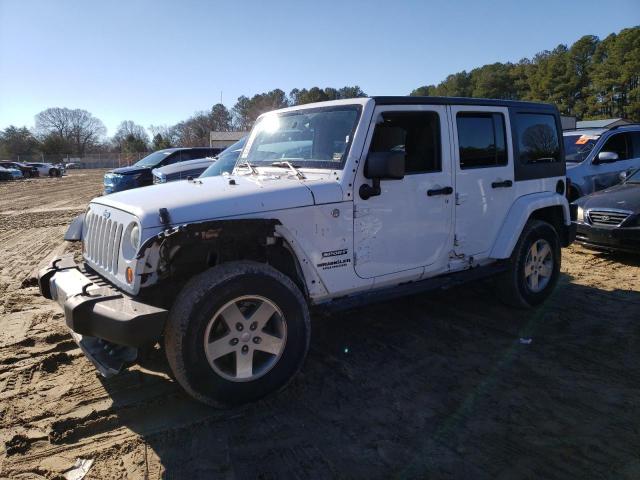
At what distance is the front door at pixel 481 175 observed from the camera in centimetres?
434

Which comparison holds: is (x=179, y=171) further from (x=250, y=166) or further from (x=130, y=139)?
(x=130, y=139)

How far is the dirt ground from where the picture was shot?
2627 millimetres

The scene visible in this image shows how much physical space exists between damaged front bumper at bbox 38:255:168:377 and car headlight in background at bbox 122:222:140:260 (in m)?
0.27

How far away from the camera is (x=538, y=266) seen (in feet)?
17.0

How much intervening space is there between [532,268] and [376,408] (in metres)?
2.84

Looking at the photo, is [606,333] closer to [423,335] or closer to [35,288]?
[423,335]

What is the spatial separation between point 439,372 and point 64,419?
8.83ft

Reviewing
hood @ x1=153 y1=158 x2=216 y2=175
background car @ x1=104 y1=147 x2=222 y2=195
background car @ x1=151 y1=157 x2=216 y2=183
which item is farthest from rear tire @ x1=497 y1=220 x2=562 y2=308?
background car @ x1=104 y1=147 x2=222 y2=195

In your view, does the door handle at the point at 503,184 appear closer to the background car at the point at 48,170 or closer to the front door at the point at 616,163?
the front door at the point at 616,163

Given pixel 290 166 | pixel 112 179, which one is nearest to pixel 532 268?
pixel 290 166

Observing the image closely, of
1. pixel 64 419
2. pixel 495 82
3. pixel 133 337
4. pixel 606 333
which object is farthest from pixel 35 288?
pixel 495 82

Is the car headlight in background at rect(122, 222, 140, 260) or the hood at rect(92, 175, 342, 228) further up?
the hood at rect(92, 175, 342, 228)

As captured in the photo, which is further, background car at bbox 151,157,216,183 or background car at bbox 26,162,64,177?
background car at bbox 26,162,64,177

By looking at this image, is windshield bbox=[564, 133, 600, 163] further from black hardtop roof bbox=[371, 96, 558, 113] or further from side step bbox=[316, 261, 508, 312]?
side step bbox=[316, 261, 508, 312]
